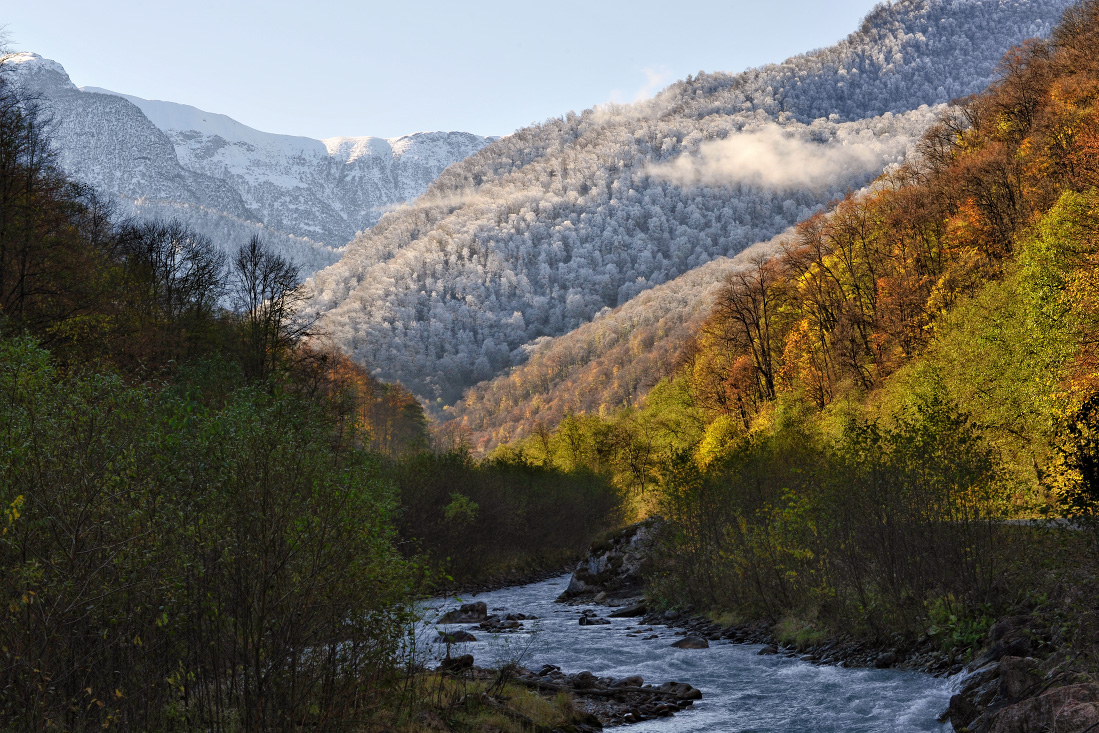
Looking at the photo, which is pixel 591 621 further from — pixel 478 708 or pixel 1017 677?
pixel 1017 677

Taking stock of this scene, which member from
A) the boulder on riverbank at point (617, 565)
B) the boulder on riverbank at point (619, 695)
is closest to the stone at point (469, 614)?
the boulder on riverbank at point (617, 565)

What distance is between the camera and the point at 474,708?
16078mm

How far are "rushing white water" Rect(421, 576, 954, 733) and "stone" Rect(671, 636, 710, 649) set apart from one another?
0.36 m

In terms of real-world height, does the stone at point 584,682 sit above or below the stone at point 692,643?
above

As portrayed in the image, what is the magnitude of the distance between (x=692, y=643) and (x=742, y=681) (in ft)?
19.4

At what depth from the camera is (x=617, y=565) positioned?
48406 mm

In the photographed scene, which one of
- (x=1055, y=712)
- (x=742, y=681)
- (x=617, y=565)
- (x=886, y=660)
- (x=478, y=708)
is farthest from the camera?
(x=617, y=565)

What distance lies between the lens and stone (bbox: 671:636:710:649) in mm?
27953

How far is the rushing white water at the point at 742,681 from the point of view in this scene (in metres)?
17.4

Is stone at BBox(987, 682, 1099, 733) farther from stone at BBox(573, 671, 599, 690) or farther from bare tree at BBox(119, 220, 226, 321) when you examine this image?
bare tree at BBox(119, 220, 226, 321)

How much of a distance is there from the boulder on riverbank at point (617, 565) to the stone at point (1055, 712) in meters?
32.8

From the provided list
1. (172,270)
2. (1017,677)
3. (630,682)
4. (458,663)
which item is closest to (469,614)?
(630,682)

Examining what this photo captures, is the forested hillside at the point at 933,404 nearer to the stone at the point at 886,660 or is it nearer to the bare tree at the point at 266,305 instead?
the stone at the point at 886,660

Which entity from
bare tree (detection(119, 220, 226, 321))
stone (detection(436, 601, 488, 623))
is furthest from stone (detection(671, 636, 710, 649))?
bare tree (detection(119, 220, 226, 321))
